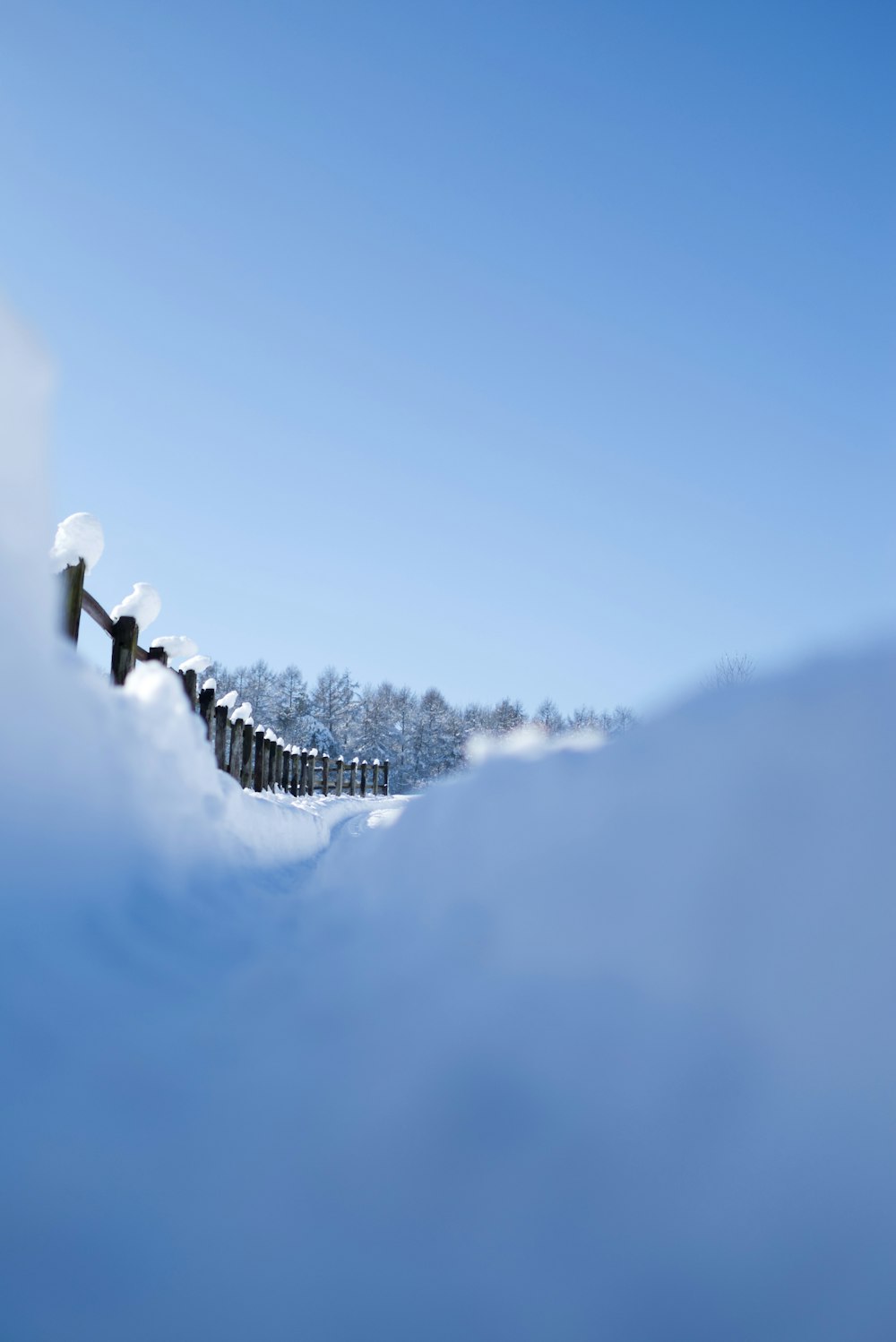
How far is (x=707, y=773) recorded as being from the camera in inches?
71.0

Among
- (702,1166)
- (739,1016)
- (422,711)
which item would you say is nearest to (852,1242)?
(702,1166)

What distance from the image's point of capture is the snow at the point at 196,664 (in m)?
8.41

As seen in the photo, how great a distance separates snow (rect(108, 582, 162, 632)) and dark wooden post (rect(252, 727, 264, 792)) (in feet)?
24.8

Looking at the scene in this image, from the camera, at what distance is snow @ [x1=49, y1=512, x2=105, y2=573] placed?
4586 millimetres

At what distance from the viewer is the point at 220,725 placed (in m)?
10.8

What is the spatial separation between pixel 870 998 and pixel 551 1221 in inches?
23.8

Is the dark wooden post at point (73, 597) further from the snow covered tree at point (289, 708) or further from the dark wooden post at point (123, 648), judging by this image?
the snow covered tree at point (289, 708)

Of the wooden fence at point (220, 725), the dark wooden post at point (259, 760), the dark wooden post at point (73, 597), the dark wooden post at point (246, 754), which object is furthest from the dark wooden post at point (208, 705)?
the dark wooden post at point (73, 597)

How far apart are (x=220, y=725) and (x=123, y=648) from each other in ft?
14.7

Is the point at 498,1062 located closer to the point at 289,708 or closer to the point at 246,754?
the point at 246,754

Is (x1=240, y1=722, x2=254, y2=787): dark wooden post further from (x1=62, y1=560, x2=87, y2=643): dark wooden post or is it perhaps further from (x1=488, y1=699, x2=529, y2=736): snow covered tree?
(x1=488, y1=699, x2=529, y2=736): snow covered tree

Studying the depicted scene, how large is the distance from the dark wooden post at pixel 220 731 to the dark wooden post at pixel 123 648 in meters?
4.03

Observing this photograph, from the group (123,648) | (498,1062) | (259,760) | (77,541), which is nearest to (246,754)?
(259,760)

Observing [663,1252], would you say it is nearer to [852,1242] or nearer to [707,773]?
[852,1242]
